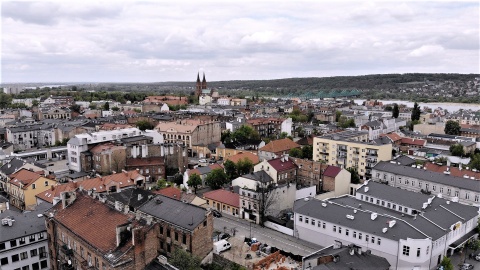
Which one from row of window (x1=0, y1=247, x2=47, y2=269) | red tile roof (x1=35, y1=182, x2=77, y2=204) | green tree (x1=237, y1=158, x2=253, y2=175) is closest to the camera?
row of window (x1=0, y1=247, x2=47, y2=269)

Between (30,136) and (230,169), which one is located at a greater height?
(30,136)

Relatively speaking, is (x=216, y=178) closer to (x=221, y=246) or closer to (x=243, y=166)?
(x=243, y=166)

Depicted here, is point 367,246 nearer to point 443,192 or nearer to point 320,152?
point 443,192

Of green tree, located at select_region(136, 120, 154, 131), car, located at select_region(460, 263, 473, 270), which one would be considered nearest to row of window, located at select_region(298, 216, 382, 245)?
car, located at select_region(460, 263, 473, 270)

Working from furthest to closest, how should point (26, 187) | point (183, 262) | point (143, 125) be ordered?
point (143, 125) → point (26, 187) → point (183, 262)

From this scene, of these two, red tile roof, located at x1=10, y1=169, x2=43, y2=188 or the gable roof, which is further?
the gable roof

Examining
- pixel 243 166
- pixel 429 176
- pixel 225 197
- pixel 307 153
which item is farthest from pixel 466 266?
pixel 307 153

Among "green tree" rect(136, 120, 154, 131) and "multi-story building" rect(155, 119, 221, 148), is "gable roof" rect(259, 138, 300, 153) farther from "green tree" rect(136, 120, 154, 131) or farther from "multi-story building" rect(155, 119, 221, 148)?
"green tree" rect(136, 120, 154, 131)

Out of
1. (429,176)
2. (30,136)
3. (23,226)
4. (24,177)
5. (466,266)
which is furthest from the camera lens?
(30,136)

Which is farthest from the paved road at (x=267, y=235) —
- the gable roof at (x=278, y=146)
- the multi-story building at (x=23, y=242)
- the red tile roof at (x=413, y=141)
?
the red tile roof at (x=413, y=141)
